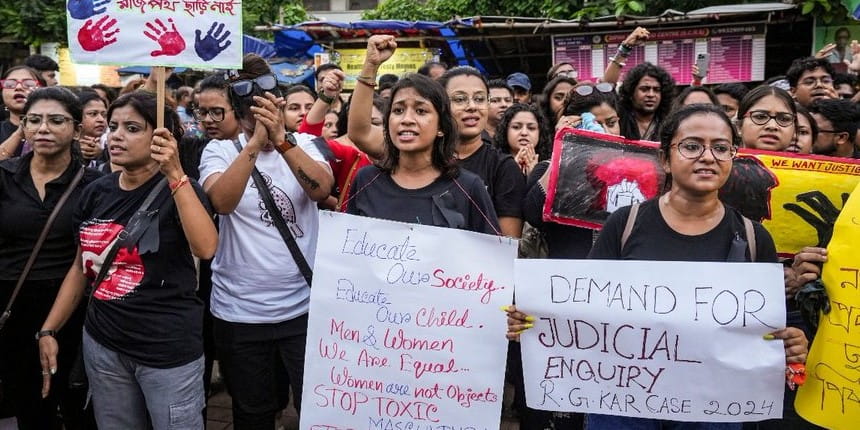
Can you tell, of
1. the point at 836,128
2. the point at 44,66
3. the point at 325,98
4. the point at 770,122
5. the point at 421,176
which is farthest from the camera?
the point at 44,66

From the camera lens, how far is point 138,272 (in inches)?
99.3

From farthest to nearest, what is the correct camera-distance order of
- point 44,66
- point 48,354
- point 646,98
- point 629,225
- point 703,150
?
point 44,66 < point 646,98 < point 48,354 < point 629,225 < point 703,150

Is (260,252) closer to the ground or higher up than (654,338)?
higher up

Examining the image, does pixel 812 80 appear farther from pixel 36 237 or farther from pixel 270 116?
pixel 36 237

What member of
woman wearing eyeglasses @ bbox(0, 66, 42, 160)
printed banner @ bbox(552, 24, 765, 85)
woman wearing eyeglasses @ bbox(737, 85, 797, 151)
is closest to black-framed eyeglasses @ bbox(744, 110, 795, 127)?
woman wearing eyeglasses @ bbox(737, 85, 797, 151)

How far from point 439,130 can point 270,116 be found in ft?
2.31

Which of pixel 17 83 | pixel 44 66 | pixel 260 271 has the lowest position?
pixel 260 271

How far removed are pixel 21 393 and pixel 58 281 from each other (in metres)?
0.62

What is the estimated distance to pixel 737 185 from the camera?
2.61m

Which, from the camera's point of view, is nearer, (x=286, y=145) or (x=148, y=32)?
(x=148, y=32)

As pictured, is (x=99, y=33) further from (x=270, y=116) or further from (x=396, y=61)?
(x=396, y=61)

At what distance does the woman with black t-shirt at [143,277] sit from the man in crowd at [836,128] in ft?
10.9

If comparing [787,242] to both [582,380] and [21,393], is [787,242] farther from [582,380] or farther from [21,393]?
[21,393]

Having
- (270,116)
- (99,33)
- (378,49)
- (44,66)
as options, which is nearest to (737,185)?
(378,49)
